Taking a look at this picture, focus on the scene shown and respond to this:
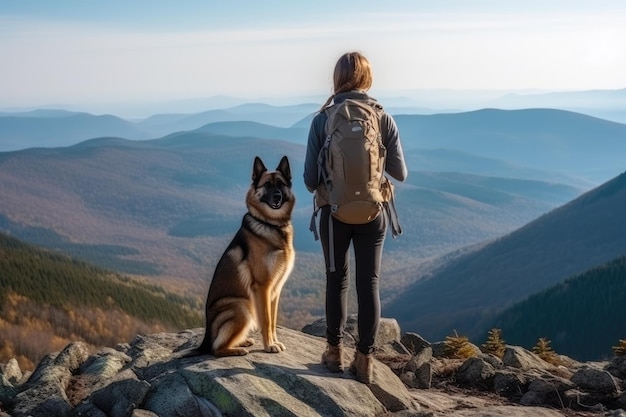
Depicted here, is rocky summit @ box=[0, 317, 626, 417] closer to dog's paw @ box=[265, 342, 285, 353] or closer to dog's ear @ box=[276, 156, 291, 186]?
dog's paw @ box=[265, 342, 285, 353]

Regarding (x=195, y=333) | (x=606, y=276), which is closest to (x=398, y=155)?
(x=195, y=333)

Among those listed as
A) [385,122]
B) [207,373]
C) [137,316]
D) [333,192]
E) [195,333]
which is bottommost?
[137,316]

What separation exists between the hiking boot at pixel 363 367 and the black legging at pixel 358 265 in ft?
0.66

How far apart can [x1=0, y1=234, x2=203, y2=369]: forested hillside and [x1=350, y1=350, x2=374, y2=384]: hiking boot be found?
91.7 meters

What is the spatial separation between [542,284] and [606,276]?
56.1m

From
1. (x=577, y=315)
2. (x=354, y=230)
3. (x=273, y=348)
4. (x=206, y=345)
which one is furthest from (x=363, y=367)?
(x=577, y=315)

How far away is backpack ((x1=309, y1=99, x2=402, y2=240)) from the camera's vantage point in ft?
32.7

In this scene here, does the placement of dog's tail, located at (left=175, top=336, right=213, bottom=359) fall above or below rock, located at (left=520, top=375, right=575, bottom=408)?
above

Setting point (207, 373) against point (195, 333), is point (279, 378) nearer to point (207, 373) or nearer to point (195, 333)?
point (207, 373)

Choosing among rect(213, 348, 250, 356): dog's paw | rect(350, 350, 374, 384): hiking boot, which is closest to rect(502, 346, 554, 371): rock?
rect(350, 350, 374, 384): hiking boot

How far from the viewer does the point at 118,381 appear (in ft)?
34.9

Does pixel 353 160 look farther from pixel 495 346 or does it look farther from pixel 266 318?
Result: pixel 495 346

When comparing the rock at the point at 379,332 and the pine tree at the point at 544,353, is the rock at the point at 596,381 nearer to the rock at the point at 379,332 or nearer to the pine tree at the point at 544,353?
the pine tree at the point at 544,353

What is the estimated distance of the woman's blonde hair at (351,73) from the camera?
10305 millimetres
